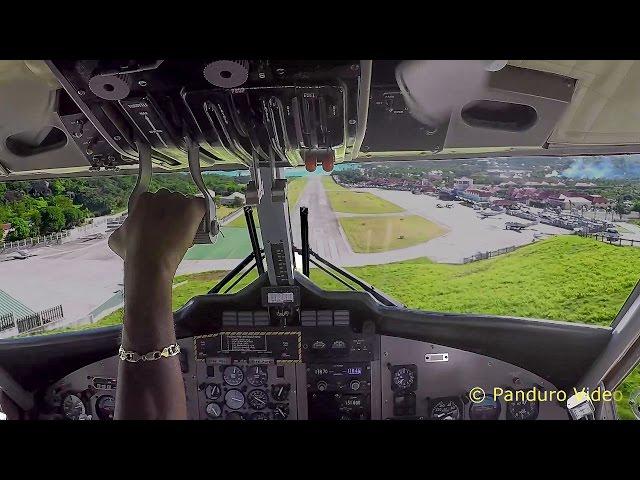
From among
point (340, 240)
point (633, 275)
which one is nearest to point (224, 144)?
point (340, 240)

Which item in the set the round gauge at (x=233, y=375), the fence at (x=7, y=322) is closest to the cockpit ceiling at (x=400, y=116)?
the fence at (x=7, y=322)

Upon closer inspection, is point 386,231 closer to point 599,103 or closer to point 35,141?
point 599,103

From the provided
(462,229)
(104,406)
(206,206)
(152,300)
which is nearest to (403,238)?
(462,229)

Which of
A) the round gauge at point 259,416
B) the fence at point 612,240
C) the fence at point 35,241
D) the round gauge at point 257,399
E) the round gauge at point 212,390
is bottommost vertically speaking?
the round gauge at point 259,416

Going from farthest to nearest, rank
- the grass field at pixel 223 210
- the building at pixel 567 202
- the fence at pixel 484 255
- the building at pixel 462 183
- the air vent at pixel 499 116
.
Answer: the fence at pixel 484 255 → the building at pixel 462 183 → the building at pixel 567 202 → the grass field at pixel 223 210 → the air vent at pixel 499 116

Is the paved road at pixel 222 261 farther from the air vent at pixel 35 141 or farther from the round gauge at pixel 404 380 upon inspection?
the round gauge at pixel 404 380

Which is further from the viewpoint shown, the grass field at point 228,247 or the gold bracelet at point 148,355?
the grass field at point 228,247

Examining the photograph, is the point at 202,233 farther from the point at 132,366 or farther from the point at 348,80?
the point at 348,80

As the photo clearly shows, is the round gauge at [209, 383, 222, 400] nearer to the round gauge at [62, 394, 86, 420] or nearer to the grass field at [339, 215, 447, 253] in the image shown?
the round gauge at [62, 394, 86, 420]
